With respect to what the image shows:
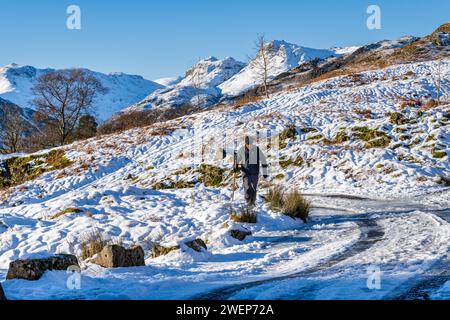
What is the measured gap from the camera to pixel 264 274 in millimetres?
6102

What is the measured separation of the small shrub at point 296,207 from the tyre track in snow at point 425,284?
5.44 metres

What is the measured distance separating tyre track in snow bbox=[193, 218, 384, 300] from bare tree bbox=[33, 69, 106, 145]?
109 feet

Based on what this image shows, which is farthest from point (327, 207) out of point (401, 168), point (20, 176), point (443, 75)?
point (443, 75)

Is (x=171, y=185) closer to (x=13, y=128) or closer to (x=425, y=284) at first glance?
(x=425, y=284)

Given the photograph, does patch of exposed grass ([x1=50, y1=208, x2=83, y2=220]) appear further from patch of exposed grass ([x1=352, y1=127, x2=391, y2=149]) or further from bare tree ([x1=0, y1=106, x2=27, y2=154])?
bare tree ([x1=0, y1=106, x2=27, y2=154])

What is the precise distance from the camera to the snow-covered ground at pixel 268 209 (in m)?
5.36

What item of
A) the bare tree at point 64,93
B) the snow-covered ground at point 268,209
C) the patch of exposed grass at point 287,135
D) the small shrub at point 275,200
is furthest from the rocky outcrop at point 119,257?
the bare tree at point 64,93

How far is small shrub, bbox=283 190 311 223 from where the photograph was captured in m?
11.3

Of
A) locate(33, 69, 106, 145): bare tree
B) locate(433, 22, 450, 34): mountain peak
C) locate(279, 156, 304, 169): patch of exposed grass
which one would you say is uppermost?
locate(433, 22, 450, 34): mountain peak

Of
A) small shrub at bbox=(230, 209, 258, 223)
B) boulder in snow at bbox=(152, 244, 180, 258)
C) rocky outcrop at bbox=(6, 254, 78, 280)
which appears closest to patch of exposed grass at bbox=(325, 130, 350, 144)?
small shrub at bbox=(230, 209, 258, 223)

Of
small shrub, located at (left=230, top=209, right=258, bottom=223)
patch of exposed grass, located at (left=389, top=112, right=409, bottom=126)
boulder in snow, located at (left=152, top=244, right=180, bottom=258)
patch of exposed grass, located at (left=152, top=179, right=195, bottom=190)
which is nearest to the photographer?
boulder in snow, located at (left=152, top=244, right=180, bottom=258)

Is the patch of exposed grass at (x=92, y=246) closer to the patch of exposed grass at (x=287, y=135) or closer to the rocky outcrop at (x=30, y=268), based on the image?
the rocky outcrop at (x=30, y=268)

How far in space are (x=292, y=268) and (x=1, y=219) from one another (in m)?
8.96

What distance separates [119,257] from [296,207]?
19.6ft
